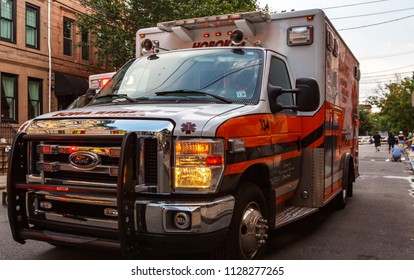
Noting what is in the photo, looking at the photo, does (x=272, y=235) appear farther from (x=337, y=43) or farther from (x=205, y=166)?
(x=337, y=43)

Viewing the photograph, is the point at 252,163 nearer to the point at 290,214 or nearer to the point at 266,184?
the point at 266,184

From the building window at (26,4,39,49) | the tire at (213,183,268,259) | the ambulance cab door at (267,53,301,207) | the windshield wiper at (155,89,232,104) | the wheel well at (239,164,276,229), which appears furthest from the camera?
the building window at (26,4,39,49)

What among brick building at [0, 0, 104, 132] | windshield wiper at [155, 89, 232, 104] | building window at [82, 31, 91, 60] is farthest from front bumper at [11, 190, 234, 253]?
building window at [82, 31, 91, 60]

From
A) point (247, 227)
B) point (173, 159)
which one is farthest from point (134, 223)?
point (247, 227)

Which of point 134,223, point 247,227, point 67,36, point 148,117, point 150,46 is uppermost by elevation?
point 67,36

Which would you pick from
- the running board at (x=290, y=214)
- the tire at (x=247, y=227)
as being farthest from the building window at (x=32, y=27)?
the tire at (x=247, y=227)

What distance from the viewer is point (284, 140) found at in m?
4.91

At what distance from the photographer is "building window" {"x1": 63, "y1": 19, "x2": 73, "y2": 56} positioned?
2012 centimetres

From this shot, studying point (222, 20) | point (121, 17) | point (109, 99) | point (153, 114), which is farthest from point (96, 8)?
point (153, 114)

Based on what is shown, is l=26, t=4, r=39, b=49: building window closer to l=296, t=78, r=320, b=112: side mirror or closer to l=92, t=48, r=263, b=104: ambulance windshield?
l=92, t=48, r=263, b=104: ambulance windshield

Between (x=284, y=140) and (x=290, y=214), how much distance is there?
98cm

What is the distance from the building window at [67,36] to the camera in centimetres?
2012

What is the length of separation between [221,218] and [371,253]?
246 cm

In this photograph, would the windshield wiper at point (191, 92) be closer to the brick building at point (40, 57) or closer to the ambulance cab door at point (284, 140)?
the ambulance cab door at point (284, 140)
